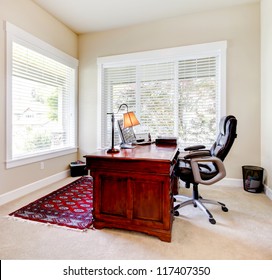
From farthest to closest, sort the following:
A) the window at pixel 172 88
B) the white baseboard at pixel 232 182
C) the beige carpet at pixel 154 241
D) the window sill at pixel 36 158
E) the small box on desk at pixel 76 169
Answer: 1. the small box on desk at pixel 76 169
2. the window at pixel 172 88
3. the white baseboard at pixel 232 182
4. the window sill at pixel 36 158
5. the beige carpet at pixel 154 241

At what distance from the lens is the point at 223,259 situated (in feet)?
5.07

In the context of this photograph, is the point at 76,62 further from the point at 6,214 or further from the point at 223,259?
the point at 223,259

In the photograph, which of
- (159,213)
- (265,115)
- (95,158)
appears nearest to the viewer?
(159,213)

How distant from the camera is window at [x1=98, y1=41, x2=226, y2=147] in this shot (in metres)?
3.51

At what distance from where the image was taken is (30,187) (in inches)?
124

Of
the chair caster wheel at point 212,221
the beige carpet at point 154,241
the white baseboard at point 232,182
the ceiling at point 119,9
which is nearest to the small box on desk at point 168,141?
Result: the beige carpet at point 154,241

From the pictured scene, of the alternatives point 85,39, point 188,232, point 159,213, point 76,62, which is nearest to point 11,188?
point 159,213

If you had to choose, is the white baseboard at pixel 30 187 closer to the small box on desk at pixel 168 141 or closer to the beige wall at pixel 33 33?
the beige wall at pixel 33 33

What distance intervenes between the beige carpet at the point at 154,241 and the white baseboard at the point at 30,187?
42cm

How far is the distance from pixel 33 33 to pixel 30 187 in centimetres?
253

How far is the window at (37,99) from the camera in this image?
112 inches

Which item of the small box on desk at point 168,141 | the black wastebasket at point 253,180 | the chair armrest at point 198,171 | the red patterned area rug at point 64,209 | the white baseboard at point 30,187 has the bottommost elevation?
the red patterned area rug at point 64,209

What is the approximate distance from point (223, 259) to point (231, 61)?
3.12 meters

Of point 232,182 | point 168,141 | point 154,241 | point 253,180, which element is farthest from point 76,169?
point 253,180
